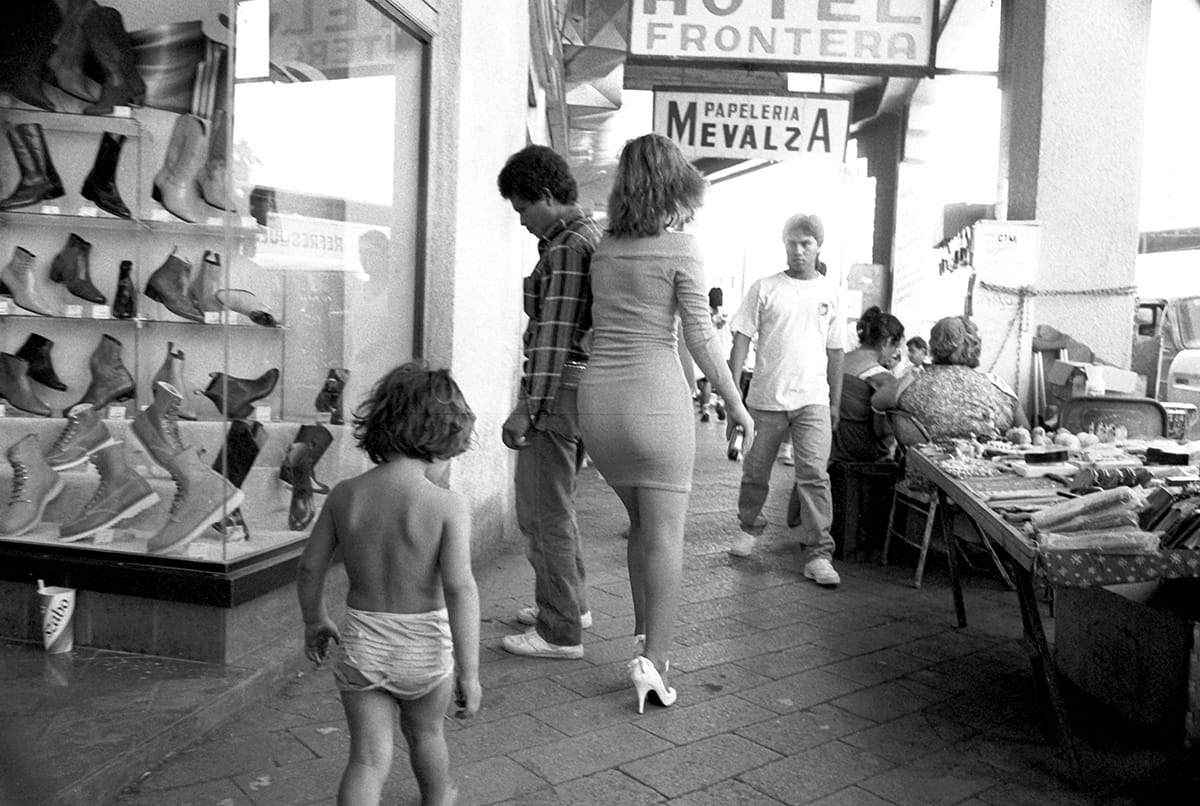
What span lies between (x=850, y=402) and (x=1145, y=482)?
9.76 feet

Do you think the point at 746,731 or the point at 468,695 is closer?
the point at 468,695

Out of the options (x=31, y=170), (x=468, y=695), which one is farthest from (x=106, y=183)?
(x=468, y=695)

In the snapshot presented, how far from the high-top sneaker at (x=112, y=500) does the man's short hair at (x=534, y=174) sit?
1.79m

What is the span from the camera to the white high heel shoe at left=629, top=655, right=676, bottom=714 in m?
3.82

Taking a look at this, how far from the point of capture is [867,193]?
17547 millimetres

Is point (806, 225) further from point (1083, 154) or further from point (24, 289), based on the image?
point (24, 289)

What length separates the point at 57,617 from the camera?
157 inches

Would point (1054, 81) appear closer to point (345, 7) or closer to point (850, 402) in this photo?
point (850, 402)

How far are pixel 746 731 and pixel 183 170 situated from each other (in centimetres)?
308

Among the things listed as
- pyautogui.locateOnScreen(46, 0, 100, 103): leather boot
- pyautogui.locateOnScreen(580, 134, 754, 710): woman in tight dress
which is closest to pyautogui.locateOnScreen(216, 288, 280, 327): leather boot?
pyautogui.locateOnScreen(46, 0, 100, 103): leather boot

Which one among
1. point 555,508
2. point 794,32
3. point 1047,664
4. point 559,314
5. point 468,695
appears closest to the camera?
point 468,695

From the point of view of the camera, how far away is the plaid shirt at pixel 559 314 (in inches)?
161

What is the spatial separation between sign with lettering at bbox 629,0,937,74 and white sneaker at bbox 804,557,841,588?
148 inches

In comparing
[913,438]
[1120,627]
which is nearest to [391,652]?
[1120,627]
